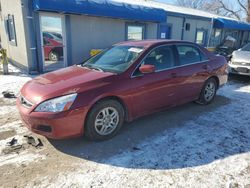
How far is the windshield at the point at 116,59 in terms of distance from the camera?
12.4 ft

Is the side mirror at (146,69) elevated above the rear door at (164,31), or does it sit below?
below

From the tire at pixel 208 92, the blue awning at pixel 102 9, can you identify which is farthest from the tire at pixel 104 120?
the blue awning at pixel 102 9

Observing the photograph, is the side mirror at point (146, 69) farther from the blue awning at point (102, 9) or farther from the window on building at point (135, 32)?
the window on building at point (135, 32)

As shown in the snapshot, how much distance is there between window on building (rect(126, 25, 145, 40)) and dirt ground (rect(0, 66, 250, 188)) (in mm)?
7868

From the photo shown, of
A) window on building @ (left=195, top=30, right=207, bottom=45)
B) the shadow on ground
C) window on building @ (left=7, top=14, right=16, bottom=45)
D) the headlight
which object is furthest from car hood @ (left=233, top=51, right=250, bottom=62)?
Result: window on building @ (left=7, top=14, right=16, bottom=45)

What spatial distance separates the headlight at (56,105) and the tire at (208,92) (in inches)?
132

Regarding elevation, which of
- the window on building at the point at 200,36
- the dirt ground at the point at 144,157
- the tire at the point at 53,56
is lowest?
the dirt ground at the point at 144,157

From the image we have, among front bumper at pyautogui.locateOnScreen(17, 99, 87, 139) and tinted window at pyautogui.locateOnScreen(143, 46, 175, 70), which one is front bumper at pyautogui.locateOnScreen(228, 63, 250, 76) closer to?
tinted window at pyautogui.locateOnScreen(143, 46, 175, 70)

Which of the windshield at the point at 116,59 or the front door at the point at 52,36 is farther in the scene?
the front door at the point at 52,36

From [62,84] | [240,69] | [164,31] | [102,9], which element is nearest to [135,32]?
[164,31]

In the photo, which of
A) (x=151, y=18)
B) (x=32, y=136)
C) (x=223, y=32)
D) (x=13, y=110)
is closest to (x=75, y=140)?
(x=32, y=136)

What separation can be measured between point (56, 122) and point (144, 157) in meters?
1.34

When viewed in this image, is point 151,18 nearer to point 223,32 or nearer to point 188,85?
point 188,85

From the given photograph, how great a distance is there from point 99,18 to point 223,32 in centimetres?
1426
